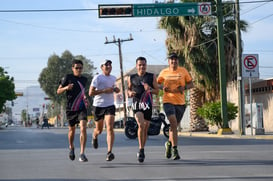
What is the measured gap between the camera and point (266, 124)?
28312 millimetres

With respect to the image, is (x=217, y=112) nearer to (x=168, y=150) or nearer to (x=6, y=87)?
(x=168, y=150)

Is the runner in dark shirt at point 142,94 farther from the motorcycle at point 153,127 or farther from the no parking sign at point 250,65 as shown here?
the no parking sign at point 250,65

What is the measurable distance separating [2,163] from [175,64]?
12.5 ft

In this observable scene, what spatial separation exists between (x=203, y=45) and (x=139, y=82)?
19082mm

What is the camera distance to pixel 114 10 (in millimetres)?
23250

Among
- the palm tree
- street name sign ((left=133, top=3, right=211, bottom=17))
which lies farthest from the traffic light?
the palm tree

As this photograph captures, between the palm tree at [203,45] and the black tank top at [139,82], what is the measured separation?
18.9m

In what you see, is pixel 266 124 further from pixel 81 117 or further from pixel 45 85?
pixel 45 85

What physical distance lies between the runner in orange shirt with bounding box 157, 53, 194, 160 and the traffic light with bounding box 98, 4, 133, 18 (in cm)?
1256

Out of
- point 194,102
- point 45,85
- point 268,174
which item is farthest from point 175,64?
point 45,85

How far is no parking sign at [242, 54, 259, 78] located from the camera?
74.6 feet

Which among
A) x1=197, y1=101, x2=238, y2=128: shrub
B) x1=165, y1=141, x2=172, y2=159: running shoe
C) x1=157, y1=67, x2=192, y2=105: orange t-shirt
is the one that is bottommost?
x1=165, y1=141, x2=172, y2=159: running shoe

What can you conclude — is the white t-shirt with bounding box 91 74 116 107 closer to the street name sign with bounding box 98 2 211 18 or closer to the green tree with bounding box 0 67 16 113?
the street name sign with bounding box 98 2 211 18

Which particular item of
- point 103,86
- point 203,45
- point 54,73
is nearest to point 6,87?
point 54,73
